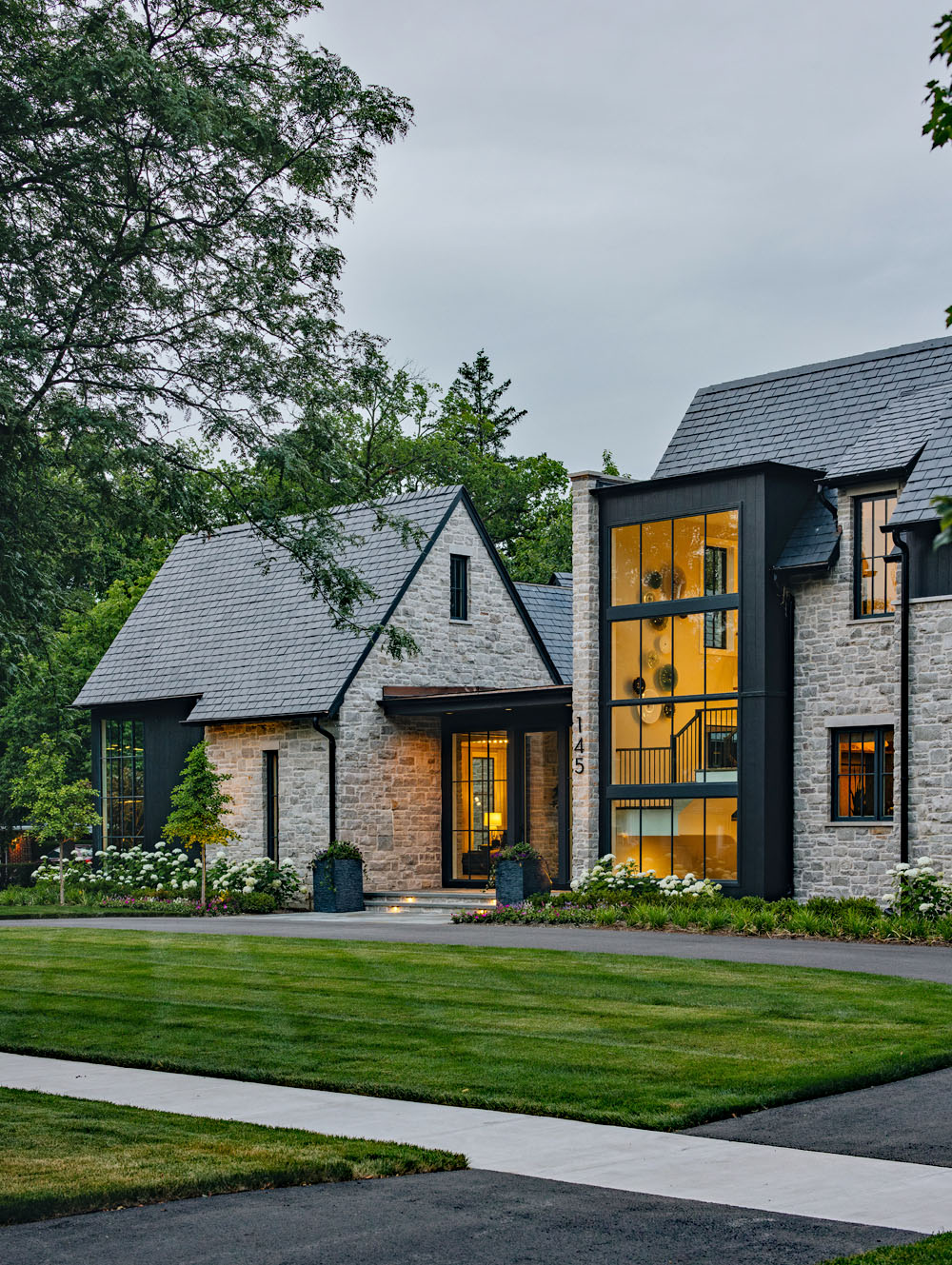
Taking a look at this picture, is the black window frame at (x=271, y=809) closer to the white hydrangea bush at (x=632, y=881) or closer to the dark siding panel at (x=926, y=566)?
the white hydrangea bush at (x=632, y=881)

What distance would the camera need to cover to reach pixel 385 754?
28.2 meters

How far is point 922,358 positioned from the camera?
24047mm

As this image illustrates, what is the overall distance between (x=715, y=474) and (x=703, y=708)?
3.60 metres

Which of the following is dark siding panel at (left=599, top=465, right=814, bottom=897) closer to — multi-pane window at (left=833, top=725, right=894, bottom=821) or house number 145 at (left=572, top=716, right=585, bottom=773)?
multi-pane window at (left=833, top=725, right=894, bottom=821)

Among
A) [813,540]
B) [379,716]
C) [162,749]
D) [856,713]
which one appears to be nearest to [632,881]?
[856,713]

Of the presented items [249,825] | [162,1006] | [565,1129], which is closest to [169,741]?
[249,825]

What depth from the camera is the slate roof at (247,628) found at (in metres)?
28.3

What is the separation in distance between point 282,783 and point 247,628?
412 cm

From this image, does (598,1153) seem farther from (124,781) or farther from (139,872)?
(124,781)

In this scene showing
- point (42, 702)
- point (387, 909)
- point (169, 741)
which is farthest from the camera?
point (42, 702)

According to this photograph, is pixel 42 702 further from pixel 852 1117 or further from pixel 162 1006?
pixel 852 1117

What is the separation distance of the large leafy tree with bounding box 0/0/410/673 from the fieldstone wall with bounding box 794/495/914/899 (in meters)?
10.2

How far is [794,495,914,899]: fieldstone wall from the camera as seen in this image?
21.5m

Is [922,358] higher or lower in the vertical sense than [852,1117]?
higher
